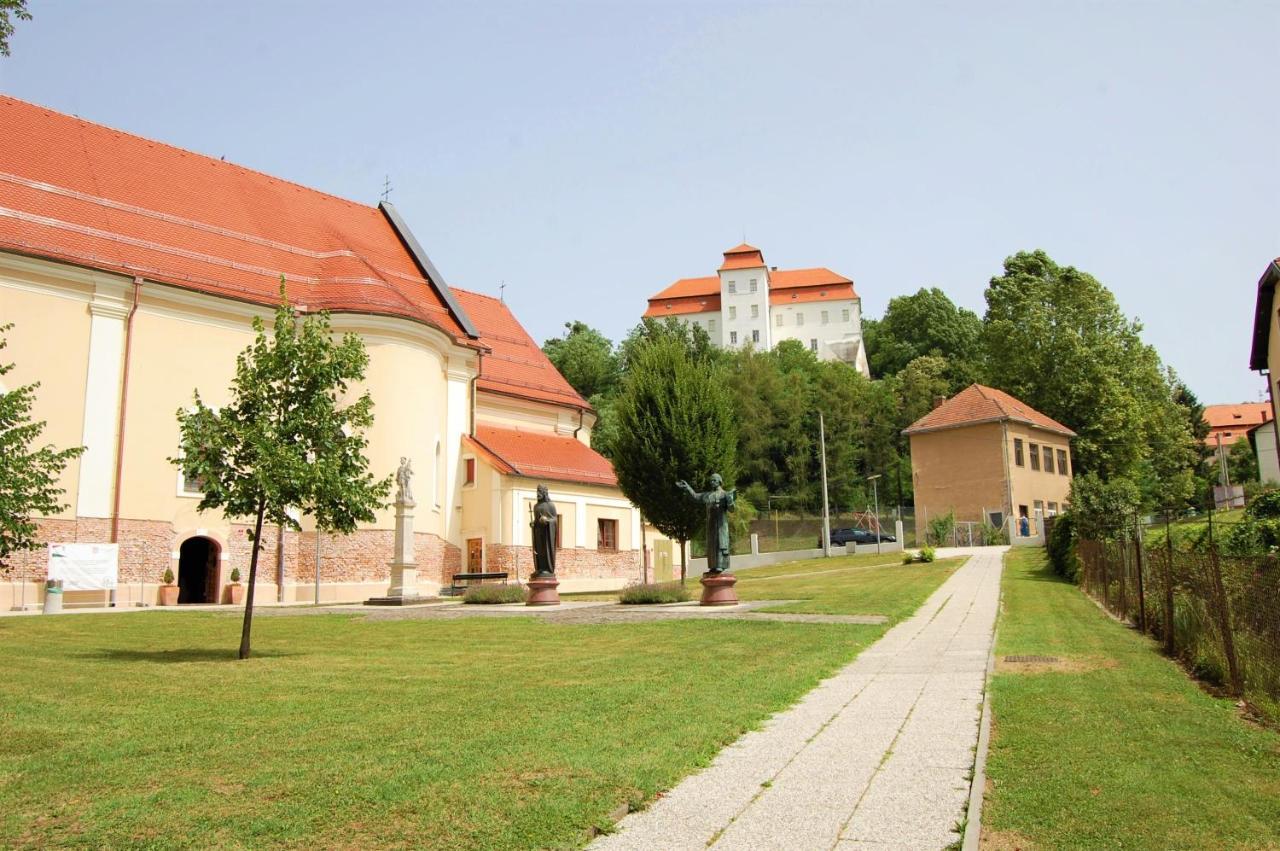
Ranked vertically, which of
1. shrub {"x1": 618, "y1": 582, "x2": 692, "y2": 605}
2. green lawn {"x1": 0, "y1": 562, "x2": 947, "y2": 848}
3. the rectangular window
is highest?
the rectangular window

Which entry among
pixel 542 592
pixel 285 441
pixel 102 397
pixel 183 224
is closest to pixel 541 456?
pixel 183 224

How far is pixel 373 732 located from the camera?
789 centimetres

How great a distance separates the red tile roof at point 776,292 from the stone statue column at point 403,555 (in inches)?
3583

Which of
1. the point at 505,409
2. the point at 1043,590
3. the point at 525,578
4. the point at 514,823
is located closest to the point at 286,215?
the point at 505,409

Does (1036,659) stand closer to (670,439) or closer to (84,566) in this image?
(670,439)

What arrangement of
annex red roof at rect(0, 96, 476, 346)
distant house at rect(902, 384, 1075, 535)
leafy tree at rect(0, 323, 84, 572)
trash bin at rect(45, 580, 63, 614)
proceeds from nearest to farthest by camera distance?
leafy tree at rect(0, 323, 84, 572), trash bin at rect(45, 580, 63, 614), annex red roof at rect(0, 96, 476, 346), distant house at rect(902, 384, 1075, 535)

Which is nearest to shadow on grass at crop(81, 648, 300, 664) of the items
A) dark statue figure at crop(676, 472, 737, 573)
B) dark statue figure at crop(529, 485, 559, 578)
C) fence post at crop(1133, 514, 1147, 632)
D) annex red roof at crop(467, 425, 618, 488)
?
dark statue figure at crop(529, 485, 559, 578)

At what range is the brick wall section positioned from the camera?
1426 inches

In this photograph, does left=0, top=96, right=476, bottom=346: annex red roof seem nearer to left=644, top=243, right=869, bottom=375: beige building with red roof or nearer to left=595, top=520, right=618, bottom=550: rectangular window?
left=595, top=520, right=618, bottom=550: rectangular window

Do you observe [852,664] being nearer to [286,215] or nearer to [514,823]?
[514,823]

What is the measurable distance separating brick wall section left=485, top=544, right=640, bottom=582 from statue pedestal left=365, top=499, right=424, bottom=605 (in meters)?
6.58

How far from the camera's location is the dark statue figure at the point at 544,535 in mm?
24203

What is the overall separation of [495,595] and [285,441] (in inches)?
504

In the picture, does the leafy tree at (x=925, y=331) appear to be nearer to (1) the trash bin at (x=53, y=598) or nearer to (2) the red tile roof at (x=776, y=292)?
(2) the red tile roof at (x=776, y=292)
